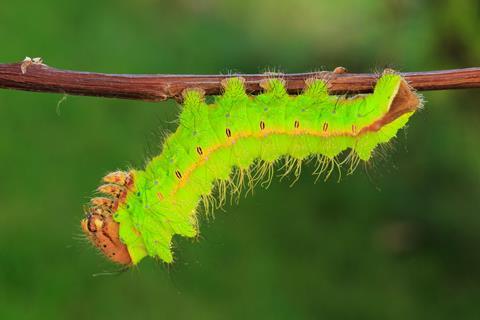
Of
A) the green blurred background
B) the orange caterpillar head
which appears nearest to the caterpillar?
the orange caterpillar head

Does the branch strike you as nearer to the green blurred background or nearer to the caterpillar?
the caterpillar

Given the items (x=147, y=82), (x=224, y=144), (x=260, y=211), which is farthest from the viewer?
(x=260, y=211)

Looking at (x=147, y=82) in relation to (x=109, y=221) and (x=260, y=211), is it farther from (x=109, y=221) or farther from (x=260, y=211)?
(x=260, y=211)

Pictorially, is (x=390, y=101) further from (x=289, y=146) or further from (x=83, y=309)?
(x=83, y=309)

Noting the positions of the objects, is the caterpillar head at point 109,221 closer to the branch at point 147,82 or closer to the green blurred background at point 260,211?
the branch at point 147,82

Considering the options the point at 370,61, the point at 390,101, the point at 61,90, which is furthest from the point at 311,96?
the point at 370,61

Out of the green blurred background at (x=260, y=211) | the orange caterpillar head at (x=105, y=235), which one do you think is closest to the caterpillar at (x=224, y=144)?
the orange caterpillar head at (x=105, y=235)

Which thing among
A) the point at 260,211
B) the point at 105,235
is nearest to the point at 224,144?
the point at 105,235
